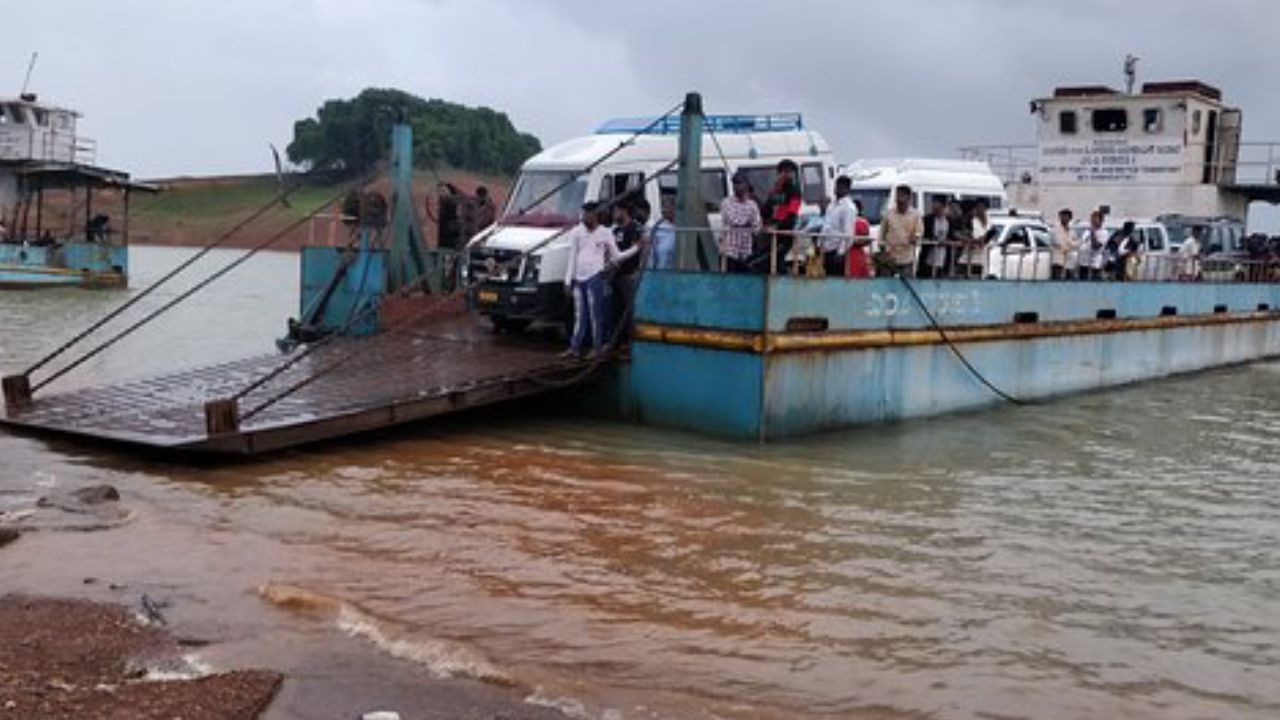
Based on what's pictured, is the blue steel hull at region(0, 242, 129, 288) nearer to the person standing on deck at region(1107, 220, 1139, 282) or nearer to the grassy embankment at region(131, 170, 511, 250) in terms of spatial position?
the person standing on deck at region(1107, 220, 1139, 282)

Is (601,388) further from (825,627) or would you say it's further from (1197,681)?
(1197,681)

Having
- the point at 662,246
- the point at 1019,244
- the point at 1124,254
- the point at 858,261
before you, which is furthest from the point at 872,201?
the point at 662,246

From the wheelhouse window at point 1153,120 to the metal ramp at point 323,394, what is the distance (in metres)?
18.8

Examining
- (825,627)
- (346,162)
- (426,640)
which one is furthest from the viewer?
(346,162)

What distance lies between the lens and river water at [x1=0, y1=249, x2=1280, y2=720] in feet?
18.7

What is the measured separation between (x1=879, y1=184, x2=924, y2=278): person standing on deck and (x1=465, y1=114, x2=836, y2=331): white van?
115 cm

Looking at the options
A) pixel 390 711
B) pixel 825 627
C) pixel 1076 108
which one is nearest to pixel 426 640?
pixel 390 711

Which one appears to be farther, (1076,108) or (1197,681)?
(1076,108)

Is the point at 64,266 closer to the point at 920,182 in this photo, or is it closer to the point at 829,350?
the point at 920,182

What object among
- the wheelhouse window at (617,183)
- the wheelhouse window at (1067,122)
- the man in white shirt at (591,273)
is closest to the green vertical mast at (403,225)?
Result: the wheelhouse window at (617,183)

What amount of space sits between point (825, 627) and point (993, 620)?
3.14 feet

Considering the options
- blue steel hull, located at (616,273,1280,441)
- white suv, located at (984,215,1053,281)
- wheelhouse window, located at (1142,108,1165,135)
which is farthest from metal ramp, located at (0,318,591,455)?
wheelhouse window, located at (1142,108,1165,135)

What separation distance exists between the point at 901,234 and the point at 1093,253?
21.1ft

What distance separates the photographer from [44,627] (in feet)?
17.9
